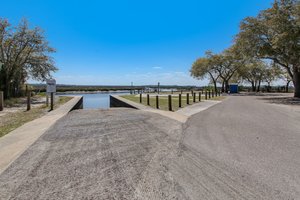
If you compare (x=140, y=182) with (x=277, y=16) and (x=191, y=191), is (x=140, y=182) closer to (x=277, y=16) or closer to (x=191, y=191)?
(x=191, y=191)

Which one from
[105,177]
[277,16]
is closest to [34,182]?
[105,177]

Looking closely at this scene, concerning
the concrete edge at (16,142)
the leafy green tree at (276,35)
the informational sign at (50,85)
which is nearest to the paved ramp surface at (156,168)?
the concrete edge at (16,142)

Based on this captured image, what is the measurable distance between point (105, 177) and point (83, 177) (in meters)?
0.34

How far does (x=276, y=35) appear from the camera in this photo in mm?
21469

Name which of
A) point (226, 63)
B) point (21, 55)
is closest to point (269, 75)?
point (226, 63)

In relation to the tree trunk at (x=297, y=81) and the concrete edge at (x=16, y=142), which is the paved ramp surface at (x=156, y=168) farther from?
the tree trunk at (x=297, y=81)

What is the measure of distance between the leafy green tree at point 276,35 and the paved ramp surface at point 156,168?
16.4 metres

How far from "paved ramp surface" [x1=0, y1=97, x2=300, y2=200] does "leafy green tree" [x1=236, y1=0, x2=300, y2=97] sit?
53.7ft

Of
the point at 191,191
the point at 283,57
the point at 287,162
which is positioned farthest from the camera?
the point at 283,57

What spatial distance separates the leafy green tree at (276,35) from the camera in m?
18.8

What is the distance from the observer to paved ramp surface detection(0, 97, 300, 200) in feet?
9.43

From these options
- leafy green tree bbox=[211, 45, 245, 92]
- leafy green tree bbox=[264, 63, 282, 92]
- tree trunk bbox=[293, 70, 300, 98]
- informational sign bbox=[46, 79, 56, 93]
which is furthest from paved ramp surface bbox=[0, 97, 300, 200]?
leafy green tree bbox=[264, 63, 282, 92]

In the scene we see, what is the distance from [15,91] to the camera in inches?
943

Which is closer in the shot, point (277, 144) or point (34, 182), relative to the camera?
point (34, 182)
